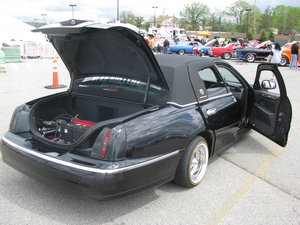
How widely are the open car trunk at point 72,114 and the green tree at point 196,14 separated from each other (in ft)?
299

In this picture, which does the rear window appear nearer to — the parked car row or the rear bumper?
the rear bumper

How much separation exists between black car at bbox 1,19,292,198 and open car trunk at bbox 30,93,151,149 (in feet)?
0.04

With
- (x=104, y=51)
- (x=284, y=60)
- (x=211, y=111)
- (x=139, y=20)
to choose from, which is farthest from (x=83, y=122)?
(x=139, y=20)

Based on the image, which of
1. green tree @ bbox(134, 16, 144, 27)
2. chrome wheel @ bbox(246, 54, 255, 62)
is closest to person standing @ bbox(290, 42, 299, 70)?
chrome wheel @ bbox(246, 54, 255, 62)

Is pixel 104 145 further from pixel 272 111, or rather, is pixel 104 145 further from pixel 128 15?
pixel 128 15

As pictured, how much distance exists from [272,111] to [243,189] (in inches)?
55.4

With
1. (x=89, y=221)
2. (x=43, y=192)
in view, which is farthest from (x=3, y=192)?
(x=89, y=221)

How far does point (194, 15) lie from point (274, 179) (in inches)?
3678

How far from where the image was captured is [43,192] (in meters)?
3.65

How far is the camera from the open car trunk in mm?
3805

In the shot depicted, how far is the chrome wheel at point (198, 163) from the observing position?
3847 mm

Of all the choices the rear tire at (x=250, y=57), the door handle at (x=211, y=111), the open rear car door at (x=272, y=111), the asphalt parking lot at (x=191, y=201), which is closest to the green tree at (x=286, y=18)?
the rear tire at (x=250, y=57)

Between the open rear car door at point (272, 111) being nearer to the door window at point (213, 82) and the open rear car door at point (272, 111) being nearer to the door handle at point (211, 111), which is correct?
the door window at point (213, 82)

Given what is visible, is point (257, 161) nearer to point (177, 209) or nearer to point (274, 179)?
point (274, 179)
